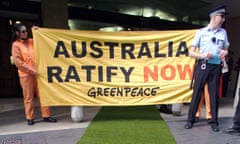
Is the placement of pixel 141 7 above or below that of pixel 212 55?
above

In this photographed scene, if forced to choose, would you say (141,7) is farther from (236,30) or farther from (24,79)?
(24,79)

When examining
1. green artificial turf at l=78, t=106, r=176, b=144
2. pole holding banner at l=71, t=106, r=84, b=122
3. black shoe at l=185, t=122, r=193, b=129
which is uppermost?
pole holding banner at l=71, t=106, r=84, b=122

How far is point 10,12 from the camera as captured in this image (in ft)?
25.1

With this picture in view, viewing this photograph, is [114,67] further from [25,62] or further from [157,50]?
[25,62]

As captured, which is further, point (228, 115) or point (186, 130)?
point (228, 115)

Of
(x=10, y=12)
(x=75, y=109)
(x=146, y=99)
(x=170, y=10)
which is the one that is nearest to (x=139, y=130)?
(x=146, y=99)

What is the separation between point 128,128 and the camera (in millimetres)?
4789

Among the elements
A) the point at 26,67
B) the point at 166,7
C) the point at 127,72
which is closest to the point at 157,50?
the point at 127,72

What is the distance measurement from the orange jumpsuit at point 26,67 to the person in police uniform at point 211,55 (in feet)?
9.24

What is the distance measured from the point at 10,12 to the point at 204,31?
5.44 metres

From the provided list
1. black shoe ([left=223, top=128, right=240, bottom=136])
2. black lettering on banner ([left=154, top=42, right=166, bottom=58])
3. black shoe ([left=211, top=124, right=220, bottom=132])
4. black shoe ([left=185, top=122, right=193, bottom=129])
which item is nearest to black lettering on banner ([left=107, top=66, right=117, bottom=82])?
black lettering on banner ([left=154, top=42, right=166, bottom=58])

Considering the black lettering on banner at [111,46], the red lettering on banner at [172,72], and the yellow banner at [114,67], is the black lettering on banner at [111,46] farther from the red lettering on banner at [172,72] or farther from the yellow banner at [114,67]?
the red lettering on banner at [172,72]

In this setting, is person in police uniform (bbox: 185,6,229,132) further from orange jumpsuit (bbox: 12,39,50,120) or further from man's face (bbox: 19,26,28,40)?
man's face (bbox: 19,26,28,40)

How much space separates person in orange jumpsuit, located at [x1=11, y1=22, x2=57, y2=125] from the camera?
493 cm
